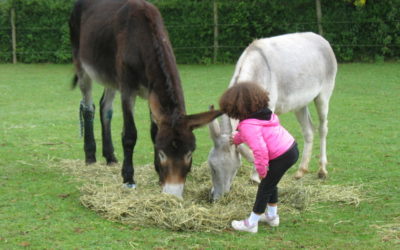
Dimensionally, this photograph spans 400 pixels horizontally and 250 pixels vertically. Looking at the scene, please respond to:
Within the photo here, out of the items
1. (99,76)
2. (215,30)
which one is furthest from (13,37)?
(99,76)

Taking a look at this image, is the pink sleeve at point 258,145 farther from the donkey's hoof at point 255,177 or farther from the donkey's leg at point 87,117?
the donkey's leg at point 87,117

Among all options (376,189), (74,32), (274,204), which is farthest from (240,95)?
(74,32)

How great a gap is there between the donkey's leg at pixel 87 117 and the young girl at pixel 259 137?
3.11m

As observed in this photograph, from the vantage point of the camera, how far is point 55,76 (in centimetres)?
1836

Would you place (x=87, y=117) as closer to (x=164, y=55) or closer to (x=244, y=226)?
(x=164, y=55)

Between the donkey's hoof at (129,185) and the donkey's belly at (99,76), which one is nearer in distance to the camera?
the donkey's hoof at (129,185)

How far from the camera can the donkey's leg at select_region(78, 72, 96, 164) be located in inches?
291

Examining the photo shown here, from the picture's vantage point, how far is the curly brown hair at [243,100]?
4555 mm

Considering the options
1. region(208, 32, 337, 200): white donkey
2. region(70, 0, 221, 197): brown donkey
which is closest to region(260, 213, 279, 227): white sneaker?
region(208, 32, 337, 200): white donkey

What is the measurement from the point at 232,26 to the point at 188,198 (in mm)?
16173

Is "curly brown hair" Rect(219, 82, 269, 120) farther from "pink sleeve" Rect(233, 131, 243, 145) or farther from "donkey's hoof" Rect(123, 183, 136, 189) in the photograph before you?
"donkey's hoof" Rect(123, 183, 136, 189)

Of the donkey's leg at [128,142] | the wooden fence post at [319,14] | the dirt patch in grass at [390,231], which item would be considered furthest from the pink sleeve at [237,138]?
the wooden fence post at [319,14]

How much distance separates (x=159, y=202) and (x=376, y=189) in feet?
8.22

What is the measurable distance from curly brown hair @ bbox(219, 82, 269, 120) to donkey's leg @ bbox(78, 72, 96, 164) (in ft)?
10.5
